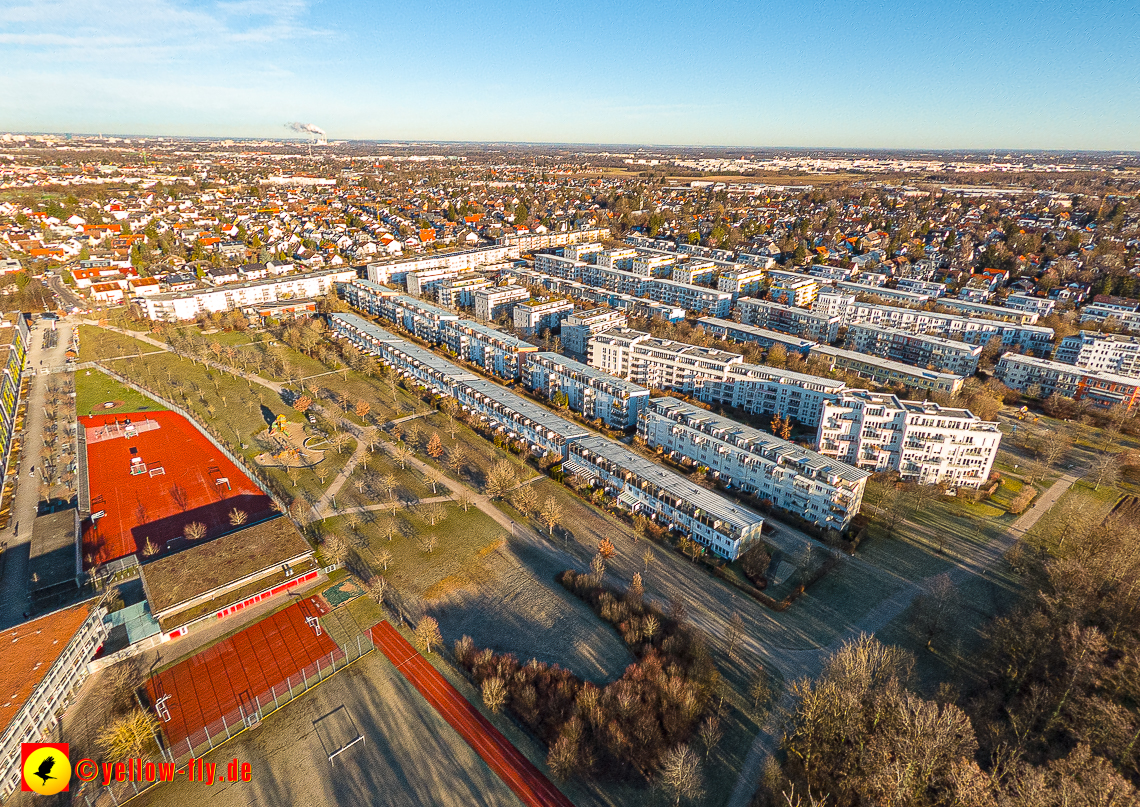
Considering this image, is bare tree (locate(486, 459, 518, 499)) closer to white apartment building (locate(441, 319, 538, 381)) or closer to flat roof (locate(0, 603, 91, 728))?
white apartment building (locate(441, 319, 538, 381))

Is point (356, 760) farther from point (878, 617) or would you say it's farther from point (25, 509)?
point (25, 509)

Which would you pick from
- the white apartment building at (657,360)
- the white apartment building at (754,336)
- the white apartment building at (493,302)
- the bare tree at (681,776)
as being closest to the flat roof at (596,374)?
the white apartment building at (657,360)

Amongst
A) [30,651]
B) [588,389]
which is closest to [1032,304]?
[588,389]

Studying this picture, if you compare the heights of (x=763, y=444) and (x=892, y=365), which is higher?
(x=892, y=365)

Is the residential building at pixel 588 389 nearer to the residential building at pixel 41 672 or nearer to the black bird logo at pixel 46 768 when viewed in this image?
the residential building at pixel 41 672

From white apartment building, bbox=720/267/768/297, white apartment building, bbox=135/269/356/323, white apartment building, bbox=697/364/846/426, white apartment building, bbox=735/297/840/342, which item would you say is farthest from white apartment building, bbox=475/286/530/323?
white apartment building, bbox=697/364/846/426

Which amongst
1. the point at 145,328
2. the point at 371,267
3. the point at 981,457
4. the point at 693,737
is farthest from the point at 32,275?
the point at 981,457
